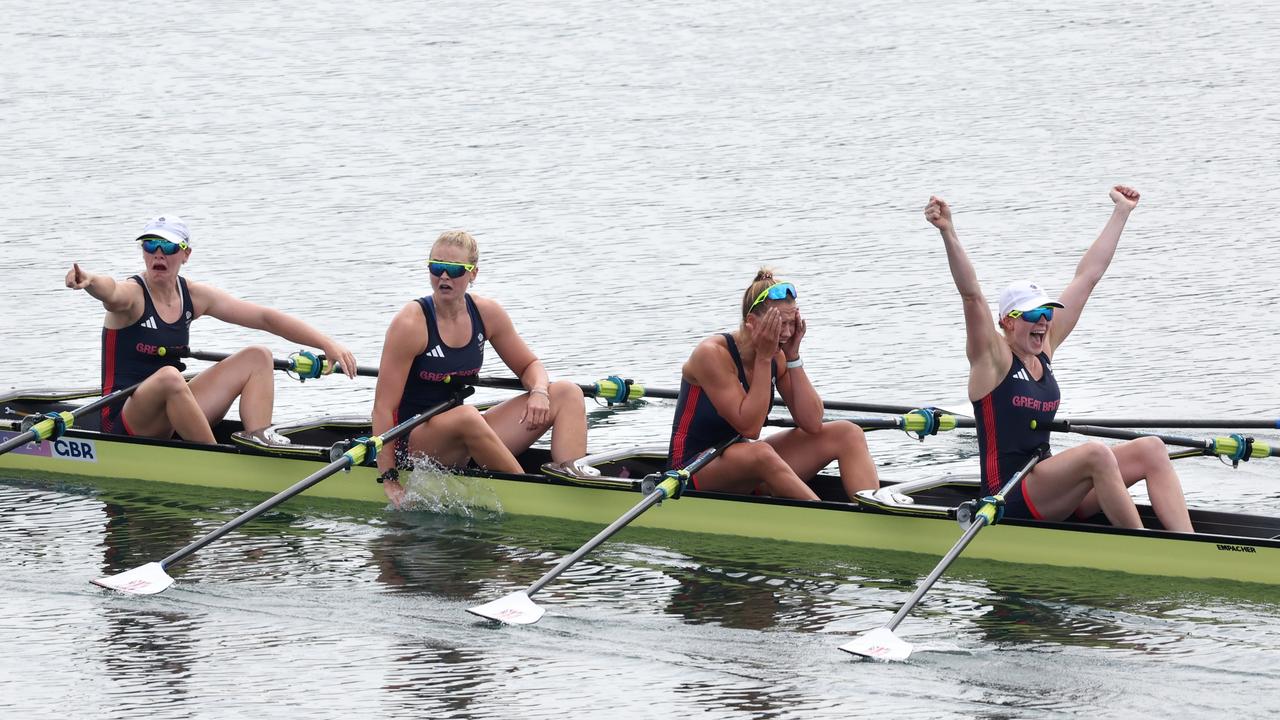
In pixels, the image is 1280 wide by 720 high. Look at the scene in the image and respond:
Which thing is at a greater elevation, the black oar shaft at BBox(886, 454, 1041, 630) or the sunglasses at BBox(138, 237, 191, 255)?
the sunglasses at BBox(138, 237, 191, 255)

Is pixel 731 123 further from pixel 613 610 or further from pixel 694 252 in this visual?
pixel 613 610

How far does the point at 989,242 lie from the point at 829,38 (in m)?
10.4

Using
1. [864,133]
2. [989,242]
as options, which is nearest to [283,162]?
[864,133]

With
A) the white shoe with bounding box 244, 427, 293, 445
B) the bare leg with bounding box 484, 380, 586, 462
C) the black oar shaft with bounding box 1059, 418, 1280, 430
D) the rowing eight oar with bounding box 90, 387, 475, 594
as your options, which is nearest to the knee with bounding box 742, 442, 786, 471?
the bare leg with bounding box 484, 380, 586, 462

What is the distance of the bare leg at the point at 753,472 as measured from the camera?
968cm

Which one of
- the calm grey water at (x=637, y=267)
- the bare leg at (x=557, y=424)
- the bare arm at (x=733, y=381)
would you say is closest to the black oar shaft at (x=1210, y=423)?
the calm grey water at (x=637, y=267)

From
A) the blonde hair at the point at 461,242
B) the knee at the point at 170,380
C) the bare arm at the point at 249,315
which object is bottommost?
the knee at the point at 170,380

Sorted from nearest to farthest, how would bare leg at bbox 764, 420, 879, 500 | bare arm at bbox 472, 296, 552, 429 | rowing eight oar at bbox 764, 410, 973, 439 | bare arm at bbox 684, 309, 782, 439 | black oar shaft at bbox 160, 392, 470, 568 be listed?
bare arm at bbox 684, 309, 782, 439
black oar shaft at bbox 160, 392, 470, 568
bare leg at bbox 764, 420, 879, 500
rowing eight oar at bbox 764, 410, 973, 439
bare arm at bbox 472, 296, 552, 429

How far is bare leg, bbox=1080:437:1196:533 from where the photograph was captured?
29.4ft

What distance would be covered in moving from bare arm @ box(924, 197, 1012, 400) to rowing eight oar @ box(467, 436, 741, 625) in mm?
1452

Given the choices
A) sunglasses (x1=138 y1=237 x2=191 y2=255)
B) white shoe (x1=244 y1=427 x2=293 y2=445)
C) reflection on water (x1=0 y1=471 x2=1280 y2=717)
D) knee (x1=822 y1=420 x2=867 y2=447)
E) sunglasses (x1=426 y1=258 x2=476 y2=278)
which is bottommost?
reflection on water (x1=0 y1=471 x2=1280 y2=717)

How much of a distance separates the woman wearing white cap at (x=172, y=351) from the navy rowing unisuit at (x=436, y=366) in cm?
49

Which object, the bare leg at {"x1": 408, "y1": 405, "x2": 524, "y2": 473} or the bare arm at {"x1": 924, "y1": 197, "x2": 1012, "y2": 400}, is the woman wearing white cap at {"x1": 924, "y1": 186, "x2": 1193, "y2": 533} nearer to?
the bare arm at {"x1": 924, "y1": 197, "x2": 1012, "y2": 400}

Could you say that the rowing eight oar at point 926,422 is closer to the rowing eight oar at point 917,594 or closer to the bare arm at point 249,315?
the rowing eight oar at point 917,594
